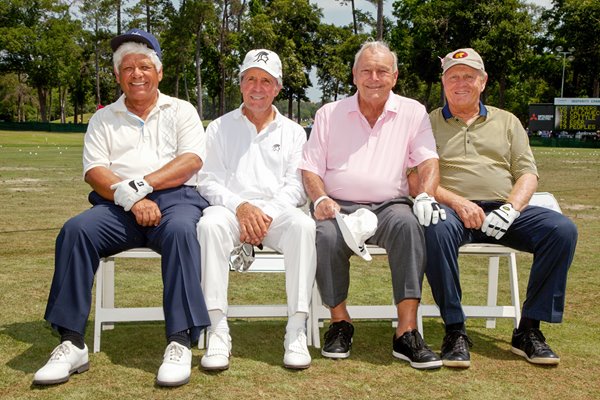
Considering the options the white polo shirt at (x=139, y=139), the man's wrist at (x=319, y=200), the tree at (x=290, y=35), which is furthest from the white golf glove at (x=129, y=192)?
the tree at (x=290, y=35)

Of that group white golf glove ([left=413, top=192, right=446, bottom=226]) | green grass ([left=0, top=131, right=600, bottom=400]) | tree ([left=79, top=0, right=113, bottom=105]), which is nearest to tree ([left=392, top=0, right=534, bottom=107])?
tree ([left=79, top=0, right=113, bottom=105])

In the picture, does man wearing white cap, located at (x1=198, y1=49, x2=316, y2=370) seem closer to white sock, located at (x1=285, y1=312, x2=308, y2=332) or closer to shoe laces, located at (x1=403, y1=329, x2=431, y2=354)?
white sock, located at (x1=285, y1=312, x2=308, y2=332)

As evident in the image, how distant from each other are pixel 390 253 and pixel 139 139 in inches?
68.0

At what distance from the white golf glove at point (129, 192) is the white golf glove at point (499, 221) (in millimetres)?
2052

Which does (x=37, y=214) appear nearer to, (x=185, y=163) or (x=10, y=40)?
(x=185, y=163)

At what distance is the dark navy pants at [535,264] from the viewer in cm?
402

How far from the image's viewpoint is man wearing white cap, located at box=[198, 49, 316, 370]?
3955mm

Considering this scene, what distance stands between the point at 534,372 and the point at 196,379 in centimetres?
186

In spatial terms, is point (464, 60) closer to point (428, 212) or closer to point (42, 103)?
point (428, 212)

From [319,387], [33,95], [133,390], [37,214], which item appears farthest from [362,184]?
[33,95]

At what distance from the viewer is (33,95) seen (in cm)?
8562

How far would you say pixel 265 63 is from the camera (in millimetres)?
4543

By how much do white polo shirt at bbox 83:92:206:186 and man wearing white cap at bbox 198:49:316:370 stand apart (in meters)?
0.19

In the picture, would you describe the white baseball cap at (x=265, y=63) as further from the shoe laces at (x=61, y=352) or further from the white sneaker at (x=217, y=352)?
the shoe laces at (x=61, y=352)
